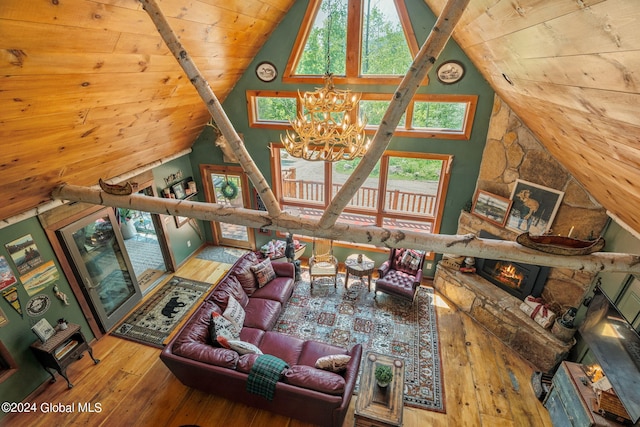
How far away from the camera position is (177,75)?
3777 mm

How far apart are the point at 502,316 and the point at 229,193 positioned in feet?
18.3

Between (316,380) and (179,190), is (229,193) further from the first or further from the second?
(316,380)

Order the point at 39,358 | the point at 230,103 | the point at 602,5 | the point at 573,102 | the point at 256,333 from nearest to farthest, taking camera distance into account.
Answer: the point at 602,5 → the point at 573,102 → the point at 39,358 → the point at 256,333 → the point at 230,103

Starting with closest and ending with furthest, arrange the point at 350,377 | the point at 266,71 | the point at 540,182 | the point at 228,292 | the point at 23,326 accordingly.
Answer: the point at 350,377 → the point at 23,326 → the point at 540,182 → the point at 228,292 → the point at 266,71

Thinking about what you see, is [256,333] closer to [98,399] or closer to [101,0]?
[98,399]

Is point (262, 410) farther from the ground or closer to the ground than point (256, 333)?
closer to the ground

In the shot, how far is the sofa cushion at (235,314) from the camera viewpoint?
13.6 ft

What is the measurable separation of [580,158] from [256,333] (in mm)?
4310

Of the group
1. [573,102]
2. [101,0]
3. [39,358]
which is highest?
[101,0]

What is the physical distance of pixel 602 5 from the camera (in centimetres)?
116

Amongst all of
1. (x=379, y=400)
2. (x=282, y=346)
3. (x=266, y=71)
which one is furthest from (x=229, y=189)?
(x=379, y=400)

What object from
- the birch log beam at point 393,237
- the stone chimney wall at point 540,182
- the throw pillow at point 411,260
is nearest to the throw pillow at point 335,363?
the birch log beam at point 393,237

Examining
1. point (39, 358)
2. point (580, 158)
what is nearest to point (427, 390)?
point (580, 158)

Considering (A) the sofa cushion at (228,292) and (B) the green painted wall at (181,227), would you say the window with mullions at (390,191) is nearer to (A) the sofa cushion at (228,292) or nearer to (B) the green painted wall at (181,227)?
(A) the sofa cushion at (228,292)
